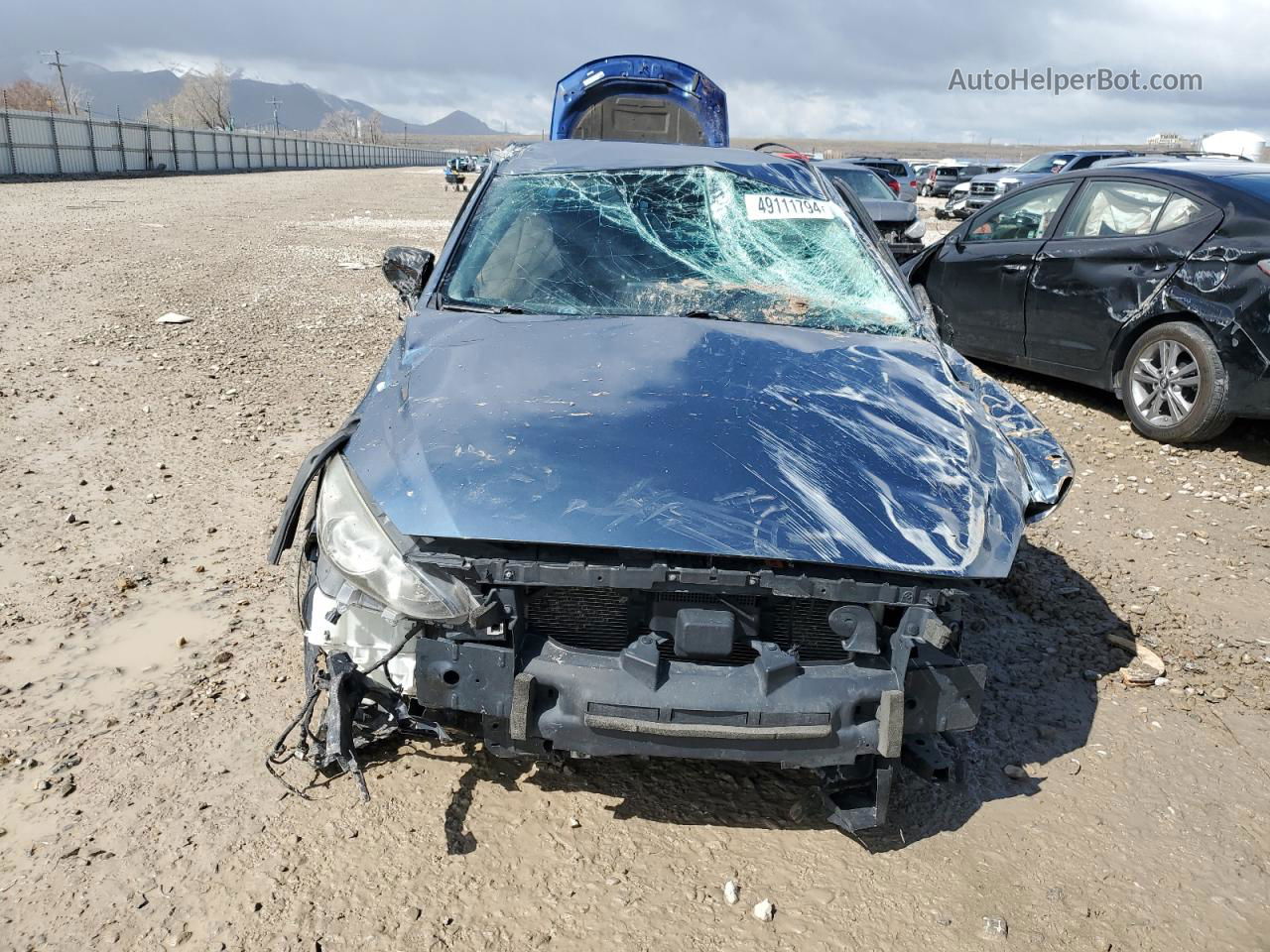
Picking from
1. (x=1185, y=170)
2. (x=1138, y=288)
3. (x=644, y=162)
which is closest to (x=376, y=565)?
(x=644, y=162)

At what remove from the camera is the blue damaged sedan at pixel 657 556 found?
7.30 ft

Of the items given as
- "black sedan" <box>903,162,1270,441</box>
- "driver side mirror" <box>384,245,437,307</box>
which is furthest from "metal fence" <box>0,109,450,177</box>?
"driver side mirror" <box>384,245,437,307</box>

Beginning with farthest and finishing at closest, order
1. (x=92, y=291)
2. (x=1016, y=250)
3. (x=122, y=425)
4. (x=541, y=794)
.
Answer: (x=92, y=291) → (x=1016, y=250) → (x=122, y=425) → (x=541, y=794)

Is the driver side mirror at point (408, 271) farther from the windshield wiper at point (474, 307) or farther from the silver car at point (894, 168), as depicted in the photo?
the silver car at point (894, 168)

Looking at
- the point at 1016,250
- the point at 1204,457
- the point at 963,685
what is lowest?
the point at 1204,457

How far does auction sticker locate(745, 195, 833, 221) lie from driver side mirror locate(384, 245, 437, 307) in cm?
134

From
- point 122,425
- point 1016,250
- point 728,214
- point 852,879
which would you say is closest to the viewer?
point 852,879

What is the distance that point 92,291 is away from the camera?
9.34 metres

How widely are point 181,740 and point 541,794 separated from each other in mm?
1105

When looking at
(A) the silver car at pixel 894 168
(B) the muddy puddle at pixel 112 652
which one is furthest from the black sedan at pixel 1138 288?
(A) the silver car at pixel 894 168

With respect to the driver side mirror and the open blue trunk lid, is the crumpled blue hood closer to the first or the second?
the driver side mirror

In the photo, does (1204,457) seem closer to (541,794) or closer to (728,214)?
(728,214)

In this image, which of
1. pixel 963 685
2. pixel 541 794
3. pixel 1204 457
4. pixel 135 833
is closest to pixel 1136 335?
pixel 1204 457

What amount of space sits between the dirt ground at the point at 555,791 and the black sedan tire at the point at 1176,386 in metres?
0.60
